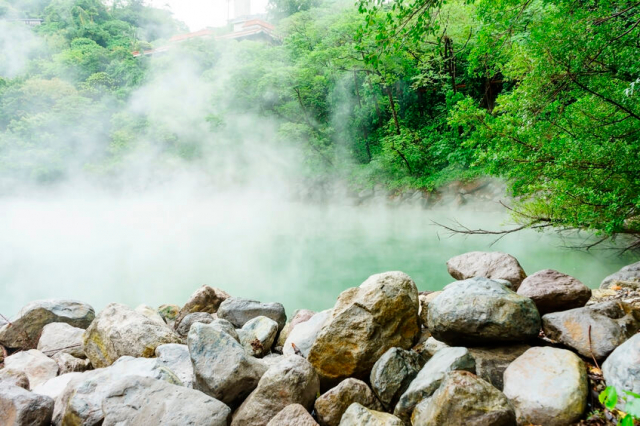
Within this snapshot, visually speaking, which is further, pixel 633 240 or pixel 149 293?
pixel 149 293

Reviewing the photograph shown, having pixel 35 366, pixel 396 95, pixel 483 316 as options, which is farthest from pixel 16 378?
pixel 396 95

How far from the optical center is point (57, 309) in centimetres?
→ 518

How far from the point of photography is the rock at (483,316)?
2.43 metres

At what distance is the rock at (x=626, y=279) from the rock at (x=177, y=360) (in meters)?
4.79

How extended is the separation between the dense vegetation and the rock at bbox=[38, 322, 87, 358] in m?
4.63

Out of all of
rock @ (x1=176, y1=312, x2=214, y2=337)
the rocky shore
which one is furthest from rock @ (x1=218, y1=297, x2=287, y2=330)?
the rocky shore

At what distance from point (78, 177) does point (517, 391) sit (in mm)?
29703

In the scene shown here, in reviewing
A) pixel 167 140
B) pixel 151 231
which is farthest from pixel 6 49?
pixel 151 231

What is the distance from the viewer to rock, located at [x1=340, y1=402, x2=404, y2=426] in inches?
78.4

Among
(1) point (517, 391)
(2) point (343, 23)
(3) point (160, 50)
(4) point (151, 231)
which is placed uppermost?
(3) point (160, 50)

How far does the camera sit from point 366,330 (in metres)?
2.74

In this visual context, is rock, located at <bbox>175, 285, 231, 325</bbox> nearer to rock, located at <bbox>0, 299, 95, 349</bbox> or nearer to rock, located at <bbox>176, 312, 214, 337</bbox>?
rock, located at <bbox>176, 312, 214, 337</bbox>

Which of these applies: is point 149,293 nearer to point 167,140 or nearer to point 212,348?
point 212,348

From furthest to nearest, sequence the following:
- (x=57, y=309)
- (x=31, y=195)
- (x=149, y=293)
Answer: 1. (x=31, y=195)
2. (x=149, y=293)
3. (x=57, y=309)
